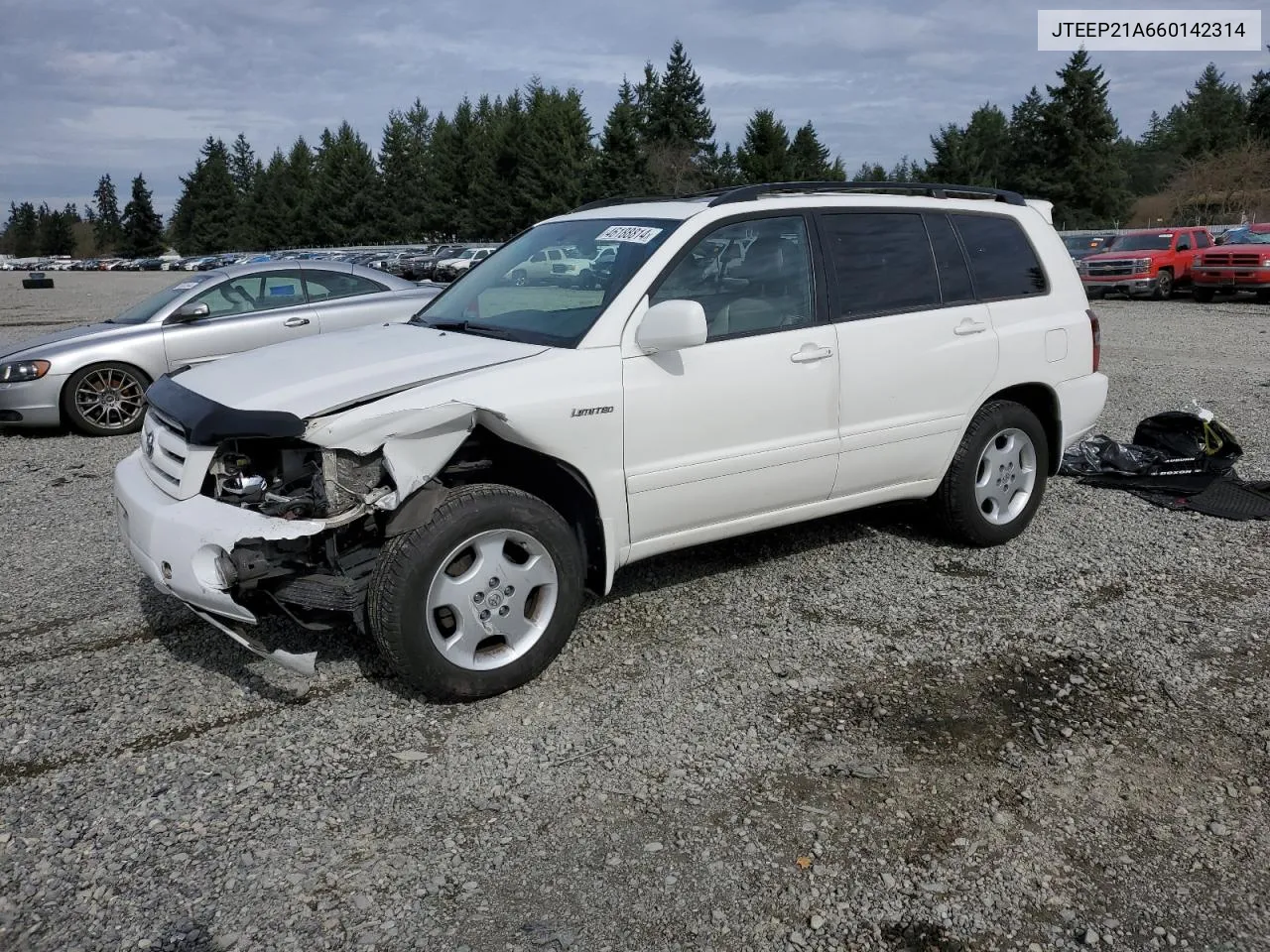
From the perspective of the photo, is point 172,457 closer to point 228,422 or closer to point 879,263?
point 228,422

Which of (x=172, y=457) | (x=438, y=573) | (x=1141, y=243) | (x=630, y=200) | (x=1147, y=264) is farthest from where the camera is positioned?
(x=1141, y=243)

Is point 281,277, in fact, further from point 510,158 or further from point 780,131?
point 510,158

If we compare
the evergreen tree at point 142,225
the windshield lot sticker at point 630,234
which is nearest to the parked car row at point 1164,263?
the windshield lot sticker at point 630,234

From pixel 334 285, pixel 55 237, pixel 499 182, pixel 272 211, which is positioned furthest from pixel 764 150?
pixel 55 237

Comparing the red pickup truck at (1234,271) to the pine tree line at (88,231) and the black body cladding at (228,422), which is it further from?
the pine tree line at (88,231)

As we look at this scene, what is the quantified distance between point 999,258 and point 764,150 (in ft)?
231

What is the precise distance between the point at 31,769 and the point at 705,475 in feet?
8.76

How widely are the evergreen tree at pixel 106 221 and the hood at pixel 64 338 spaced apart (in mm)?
130693

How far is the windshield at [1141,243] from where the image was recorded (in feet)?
79.0

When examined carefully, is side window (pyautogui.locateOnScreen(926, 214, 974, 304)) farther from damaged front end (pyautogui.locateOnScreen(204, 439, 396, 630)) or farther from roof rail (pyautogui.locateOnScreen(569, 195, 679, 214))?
damaged front end (pyautogui.locateOnScreen(204, 439, 396, 630))

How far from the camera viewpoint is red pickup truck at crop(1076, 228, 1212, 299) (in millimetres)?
23656

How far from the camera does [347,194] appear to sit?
8894 centimetres

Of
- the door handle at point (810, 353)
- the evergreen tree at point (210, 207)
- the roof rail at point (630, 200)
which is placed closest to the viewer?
the door handle at point (810, 353)

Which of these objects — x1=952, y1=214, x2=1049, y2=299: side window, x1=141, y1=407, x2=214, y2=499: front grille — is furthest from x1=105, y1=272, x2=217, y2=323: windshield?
x1=952, y1=214, x2=1049, y2=299: side window
